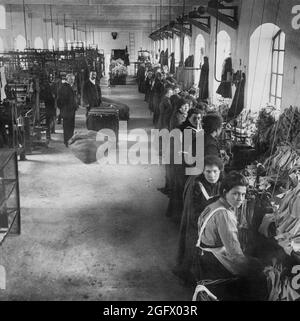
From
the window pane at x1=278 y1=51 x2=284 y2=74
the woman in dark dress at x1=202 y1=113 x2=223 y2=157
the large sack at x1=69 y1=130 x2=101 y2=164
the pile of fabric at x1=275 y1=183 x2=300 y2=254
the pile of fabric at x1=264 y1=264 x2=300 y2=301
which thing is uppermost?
the window pane at x1=278 y1=51 x2=284 y2=74

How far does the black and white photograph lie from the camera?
12.1 feet

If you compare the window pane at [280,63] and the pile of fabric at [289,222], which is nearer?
the pile of fabric at [289,222]

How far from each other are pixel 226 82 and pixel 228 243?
704 cm

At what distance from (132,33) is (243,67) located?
99.4 feet

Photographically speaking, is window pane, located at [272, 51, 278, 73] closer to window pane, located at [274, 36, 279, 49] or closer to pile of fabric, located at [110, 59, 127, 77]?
window pane, located at [274, 36, 279, 49]

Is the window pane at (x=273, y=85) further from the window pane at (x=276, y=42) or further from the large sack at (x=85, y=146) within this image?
the large sack at (x=85, y=146)

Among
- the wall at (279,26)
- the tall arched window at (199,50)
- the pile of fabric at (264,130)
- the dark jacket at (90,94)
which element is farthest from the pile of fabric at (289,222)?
the tall arched window at (199,50)

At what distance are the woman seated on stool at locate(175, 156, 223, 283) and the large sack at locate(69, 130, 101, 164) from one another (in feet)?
17.8

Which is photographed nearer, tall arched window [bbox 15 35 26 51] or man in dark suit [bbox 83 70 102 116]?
man in dark suit [bbox 83 70 102 116]

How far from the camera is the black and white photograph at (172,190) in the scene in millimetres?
3689

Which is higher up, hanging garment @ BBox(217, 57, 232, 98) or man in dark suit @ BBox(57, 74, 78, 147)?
hanging garment @ BBox(217, 57, 232, 98)

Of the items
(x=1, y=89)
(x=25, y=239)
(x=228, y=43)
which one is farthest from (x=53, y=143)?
(x=25, y=239)

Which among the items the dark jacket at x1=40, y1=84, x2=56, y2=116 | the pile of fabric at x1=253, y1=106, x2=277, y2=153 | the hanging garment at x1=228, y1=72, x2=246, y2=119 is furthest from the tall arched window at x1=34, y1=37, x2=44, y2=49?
the pile of fabric at x1=253, y1=106, x2=277, y2=153

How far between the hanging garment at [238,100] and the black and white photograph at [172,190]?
0.03m
